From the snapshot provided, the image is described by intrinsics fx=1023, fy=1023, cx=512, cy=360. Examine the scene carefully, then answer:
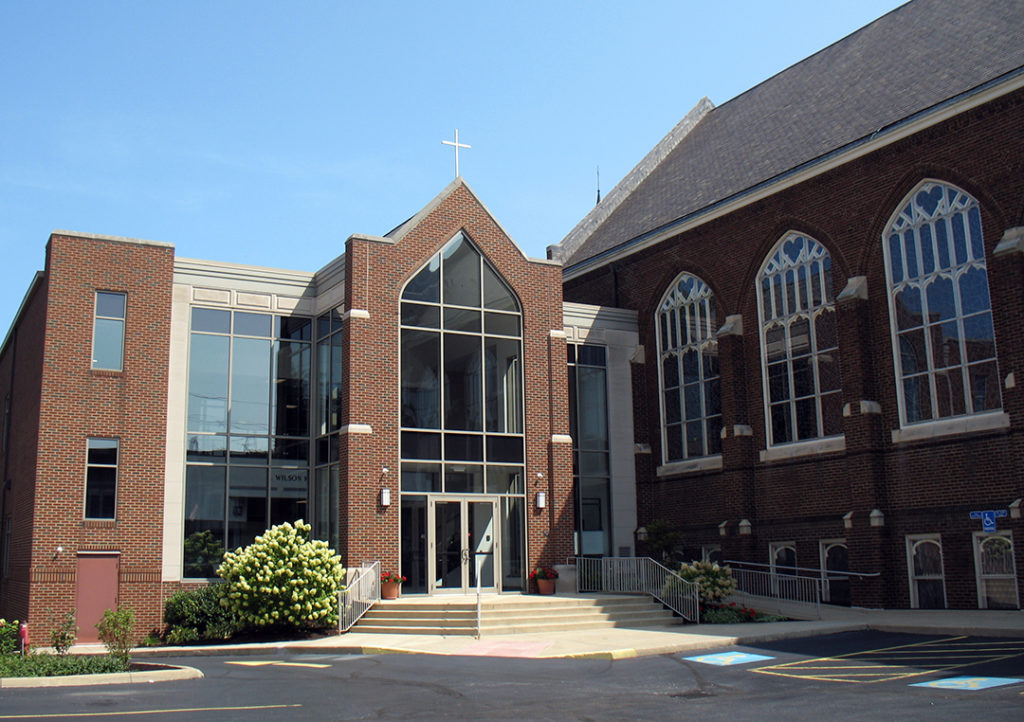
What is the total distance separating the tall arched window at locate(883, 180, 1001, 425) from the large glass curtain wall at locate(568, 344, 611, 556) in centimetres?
904

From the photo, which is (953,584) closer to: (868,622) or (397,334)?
(868,622)

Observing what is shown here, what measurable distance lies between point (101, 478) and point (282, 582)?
5216 millimetres

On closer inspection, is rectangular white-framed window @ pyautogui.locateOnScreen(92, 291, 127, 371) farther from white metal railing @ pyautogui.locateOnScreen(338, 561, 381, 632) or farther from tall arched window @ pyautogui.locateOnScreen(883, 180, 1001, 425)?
tall arched window @ pyautogui.locateOnScreen(883, 180, 1001, 425)

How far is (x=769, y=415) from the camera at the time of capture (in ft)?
90.1

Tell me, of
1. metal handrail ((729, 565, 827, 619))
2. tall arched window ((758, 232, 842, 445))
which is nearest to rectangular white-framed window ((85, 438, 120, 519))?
metal handrail ((729, 565, 827, 619))

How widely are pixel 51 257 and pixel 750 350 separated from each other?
1784 cm

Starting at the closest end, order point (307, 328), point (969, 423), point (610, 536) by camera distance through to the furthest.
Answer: point (969, 423) → point (307, 328) → point (610, 536)

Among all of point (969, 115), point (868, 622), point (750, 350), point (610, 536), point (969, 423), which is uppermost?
point (969, 115)

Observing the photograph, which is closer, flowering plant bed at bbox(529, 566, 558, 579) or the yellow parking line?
the yellow parking line

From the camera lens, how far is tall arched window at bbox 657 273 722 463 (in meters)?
29.5

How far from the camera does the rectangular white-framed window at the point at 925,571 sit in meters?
22.9

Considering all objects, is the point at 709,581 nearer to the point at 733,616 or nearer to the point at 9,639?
the point at 733,616

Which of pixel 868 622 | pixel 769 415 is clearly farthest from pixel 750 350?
pixel 868 622

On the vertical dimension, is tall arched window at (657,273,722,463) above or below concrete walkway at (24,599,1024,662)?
above
